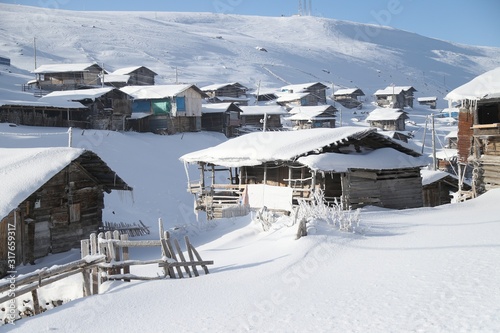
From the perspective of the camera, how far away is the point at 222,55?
123938 mm

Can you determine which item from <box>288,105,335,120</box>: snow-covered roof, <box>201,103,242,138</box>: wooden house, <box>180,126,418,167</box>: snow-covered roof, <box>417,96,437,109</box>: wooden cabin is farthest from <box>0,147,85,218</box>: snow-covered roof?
<box>417,96,437,109</box>: wooden cabin

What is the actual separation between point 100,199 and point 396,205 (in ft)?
44.6

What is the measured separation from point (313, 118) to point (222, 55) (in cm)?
6531

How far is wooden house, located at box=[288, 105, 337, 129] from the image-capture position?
65.0 meters

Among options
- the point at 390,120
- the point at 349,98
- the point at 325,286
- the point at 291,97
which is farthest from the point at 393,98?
the point at 325,286

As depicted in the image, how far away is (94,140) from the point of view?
3831 cm

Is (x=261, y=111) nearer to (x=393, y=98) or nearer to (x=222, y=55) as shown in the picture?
(x=393, y=98)

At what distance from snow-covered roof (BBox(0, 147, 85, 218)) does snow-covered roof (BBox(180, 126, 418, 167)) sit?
7.65 m

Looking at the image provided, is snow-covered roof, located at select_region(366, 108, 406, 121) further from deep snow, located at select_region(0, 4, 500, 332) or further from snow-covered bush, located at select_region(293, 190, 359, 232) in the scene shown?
snow-covered bush, located at select_region(293, 190, 359, 232)

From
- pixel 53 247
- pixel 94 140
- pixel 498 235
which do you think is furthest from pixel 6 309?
pixel 94 140

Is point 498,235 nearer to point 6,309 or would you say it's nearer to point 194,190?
point 6,309

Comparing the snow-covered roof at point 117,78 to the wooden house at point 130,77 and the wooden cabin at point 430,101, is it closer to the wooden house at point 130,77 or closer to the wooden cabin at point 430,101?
the wooden house at point 130,77

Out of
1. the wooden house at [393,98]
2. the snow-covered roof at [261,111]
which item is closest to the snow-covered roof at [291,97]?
the snow-covered roof at [261,111]

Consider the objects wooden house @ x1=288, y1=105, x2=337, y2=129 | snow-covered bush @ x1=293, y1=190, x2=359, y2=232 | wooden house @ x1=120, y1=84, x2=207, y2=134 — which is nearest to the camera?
snow-covered bush @ x1=293, y1=190, x2=359, y2=232
